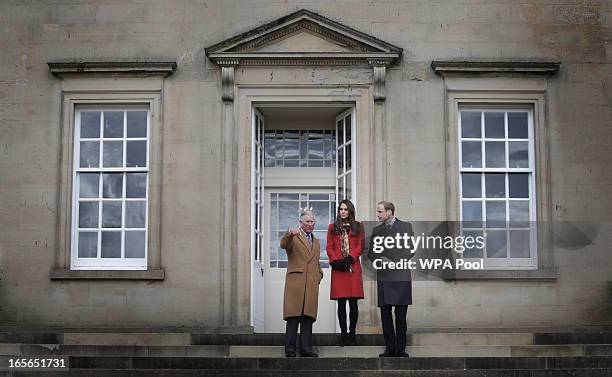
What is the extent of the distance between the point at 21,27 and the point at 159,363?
19.2 ft

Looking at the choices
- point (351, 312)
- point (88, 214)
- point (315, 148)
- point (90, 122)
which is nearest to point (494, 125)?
point (315, 148)

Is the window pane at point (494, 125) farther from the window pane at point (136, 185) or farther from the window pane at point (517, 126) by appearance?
the window pane at point (136, 185)

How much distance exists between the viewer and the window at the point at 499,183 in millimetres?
15062

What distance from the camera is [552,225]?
14.9 meters

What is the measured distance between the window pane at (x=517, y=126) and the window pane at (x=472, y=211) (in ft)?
3.44

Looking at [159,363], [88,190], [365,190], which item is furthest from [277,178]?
[159,363]

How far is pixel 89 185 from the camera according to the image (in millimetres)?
15195

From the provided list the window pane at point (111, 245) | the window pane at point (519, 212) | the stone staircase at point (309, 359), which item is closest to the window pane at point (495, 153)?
the window pane at point (519, 212)

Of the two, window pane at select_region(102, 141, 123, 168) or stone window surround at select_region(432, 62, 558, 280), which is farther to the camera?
window pane at select_region(102, 141, 123, 168)

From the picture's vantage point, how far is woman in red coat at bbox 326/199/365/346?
480 inches

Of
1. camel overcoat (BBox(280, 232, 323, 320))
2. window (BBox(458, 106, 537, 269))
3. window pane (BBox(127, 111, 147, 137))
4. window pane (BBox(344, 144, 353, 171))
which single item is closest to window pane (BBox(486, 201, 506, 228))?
window (BBox(458, 106, 537, 269))

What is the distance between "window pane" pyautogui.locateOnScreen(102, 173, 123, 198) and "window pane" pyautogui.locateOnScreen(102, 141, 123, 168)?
135 millimetres

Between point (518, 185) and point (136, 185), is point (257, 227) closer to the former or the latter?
point (136, 185)

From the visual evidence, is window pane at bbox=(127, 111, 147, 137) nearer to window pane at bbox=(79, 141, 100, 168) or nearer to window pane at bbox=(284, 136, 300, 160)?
window pane at bbox=(79, 141, 100, 168)
